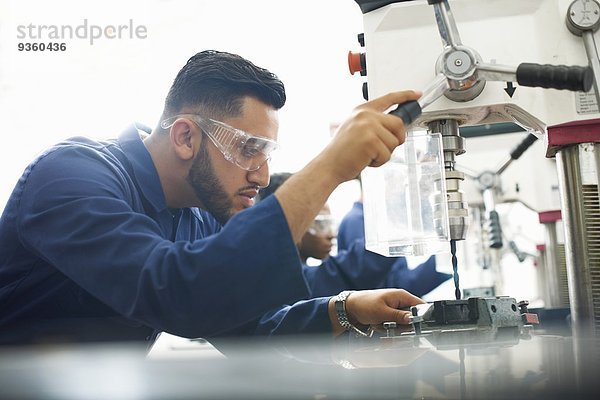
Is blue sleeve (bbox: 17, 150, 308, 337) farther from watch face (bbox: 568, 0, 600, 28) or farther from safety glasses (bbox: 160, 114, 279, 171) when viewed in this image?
watch face (bbox: 568, 0, 600, 28)

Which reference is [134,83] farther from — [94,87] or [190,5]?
[190,5]

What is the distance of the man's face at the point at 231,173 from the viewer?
150cm

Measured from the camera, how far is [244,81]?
5.04ft

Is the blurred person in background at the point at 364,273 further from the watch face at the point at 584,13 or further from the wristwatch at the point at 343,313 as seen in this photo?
the watch face at the point at 584,13

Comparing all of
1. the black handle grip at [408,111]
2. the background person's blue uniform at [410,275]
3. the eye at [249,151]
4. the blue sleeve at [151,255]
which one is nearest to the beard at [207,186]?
the eye at [249,151]

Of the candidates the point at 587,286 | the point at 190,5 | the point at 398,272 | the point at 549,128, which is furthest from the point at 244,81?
the point at 398,272

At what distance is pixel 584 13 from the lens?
1.03 metres

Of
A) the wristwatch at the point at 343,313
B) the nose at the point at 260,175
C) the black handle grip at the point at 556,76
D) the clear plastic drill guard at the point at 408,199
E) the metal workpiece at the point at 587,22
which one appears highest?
the metal workpiece at the point at 587,22

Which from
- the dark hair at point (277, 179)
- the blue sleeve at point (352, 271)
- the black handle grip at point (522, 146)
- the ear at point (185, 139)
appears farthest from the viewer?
the dark hair at point (277, 179)

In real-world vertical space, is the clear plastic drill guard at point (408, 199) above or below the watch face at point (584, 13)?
below

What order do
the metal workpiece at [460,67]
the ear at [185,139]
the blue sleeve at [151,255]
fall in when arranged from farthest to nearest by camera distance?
the ear at [185,139]
the metal workpiece at [460,67]
the blue sleeve at [151,255]

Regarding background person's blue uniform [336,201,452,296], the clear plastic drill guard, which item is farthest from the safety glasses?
background person's blue uniform [336,201,452,296]

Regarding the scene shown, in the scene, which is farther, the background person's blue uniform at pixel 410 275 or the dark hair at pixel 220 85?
the background person's blue uniform at pixel 410 275

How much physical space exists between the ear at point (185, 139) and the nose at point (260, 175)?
144mm
